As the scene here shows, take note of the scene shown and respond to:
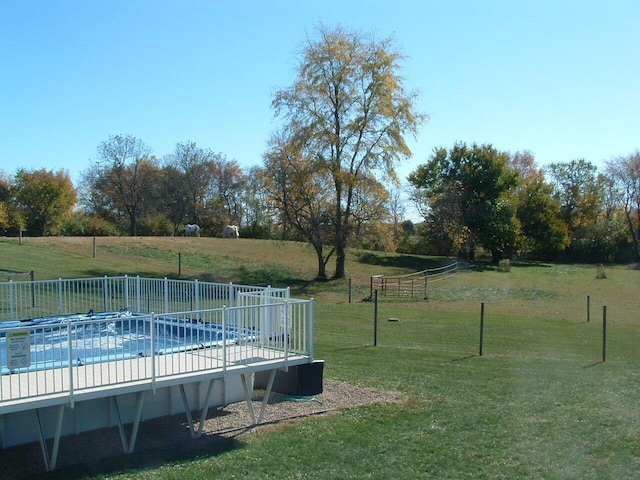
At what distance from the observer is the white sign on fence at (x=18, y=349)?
6.67 metres

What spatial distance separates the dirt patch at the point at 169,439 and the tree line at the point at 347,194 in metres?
31.3

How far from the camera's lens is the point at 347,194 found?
41.5 meters

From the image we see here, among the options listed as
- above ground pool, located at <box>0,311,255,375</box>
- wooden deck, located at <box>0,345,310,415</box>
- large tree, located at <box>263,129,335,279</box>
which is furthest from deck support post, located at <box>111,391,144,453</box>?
large tree, located at <box>263,129,335,279</box>

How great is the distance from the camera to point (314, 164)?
134 feet

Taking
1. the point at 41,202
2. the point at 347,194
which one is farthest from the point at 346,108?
the point at 41,202

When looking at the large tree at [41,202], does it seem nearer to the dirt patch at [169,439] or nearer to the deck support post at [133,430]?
the dirt patch at [169,439]

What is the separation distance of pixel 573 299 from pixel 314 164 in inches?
673

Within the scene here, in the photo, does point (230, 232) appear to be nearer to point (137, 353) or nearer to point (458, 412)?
point (458, 412)

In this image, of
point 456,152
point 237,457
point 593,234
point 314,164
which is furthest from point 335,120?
point 593,234

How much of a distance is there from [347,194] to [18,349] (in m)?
35.4

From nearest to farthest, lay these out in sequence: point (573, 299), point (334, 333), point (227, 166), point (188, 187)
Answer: point (334, 333) < point (573, 299) < point (188, 187) < point (227, 166)

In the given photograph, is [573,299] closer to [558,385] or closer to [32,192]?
[558,385]

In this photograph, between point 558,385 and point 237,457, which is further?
point 558,385

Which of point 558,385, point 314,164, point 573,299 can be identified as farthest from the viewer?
point 314,164
